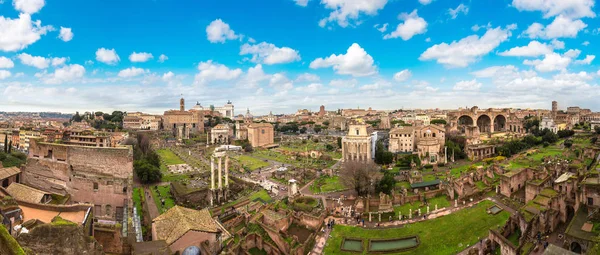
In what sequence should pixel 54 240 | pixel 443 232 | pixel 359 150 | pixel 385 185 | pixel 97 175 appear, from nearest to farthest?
pixel 54 240
pixel 443 232
pixel 97 175
pixel 385 185
pixel 359 150

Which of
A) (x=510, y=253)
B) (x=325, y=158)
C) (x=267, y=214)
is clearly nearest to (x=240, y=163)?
(x=325, y=158)

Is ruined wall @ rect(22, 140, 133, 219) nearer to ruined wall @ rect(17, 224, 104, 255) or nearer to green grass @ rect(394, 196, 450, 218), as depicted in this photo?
ruined wall @ rect(17, 224, 104, 255)

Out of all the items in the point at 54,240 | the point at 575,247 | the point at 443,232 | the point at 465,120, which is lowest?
the point at 443,232

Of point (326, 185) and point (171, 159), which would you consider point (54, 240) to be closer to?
point (326, 185)

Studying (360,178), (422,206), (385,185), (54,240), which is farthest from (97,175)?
(422,206)

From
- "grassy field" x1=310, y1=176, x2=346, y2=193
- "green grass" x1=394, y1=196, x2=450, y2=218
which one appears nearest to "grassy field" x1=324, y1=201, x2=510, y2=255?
"green grass" x1=394, y1=196, x2=450, y2=218

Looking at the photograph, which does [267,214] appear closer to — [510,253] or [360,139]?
[510,253]

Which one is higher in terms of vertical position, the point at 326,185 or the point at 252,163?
the point at 326,185
